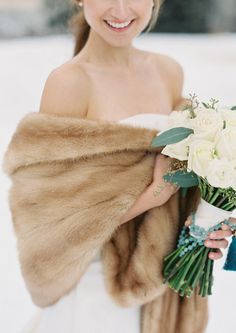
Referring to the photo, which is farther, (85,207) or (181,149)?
(85,207)

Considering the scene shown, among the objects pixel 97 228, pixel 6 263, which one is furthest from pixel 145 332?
pixel 6 263

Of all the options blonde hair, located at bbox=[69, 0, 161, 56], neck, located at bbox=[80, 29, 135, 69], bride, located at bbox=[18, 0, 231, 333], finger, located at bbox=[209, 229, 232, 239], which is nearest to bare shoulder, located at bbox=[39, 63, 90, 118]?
bride, located at bbox=[18, 0, 231, 333]

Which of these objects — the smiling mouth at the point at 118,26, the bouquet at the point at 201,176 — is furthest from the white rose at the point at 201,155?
the smiling mouth at the point at 118,26

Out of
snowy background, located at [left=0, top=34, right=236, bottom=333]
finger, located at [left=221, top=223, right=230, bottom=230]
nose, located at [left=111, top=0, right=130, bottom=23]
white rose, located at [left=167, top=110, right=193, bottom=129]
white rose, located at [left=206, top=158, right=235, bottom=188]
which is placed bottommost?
snowy background, located at [left=0, top=34, right=236, bottom=333]

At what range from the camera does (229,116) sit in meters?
1.27

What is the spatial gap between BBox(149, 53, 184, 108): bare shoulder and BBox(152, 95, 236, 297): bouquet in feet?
0.95

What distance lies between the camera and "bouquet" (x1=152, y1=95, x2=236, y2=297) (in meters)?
1.21

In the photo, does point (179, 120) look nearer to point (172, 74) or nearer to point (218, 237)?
point (218, 237)

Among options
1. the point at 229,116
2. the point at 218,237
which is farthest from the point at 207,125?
the point at 218,237

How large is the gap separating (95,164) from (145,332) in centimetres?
54

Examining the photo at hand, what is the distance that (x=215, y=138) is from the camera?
1235mm

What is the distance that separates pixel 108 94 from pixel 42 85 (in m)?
4.55

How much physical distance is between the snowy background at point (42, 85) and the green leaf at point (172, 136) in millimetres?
535

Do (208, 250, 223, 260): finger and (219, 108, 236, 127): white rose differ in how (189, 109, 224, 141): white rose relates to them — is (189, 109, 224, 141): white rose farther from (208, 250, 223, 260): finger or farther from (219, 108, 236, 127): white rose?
(208, 250, 223, 260): finger
